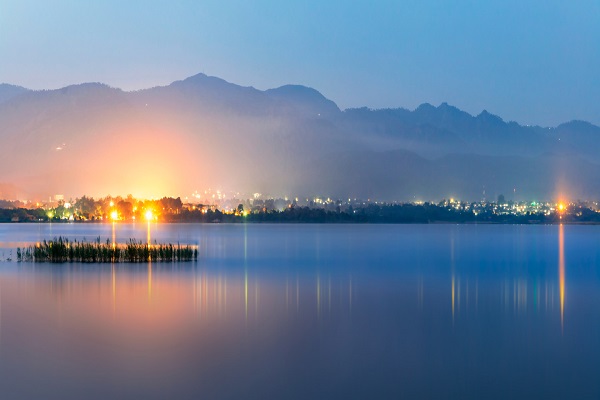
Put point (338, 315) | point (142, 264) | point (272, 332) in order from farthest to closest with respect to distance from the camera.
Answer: point (142, 264), point (338, 315), point (272, 332)

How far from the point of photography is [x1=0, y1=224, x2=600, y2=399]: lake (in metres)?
17.1

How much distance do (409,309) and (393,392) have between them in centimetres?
1292

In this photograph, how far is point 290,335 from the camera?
2305cm

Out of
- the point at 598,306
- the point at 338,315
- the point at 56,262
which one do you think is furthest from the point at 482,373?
the point at 56,262

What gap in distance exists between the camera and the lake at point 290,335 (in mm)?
17062

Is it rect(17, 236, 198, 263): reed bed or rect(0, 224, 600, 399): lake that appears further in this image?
rect(17, 236, 198, 263): reed bed

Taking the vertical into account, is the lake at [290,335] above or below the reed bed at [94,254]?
below

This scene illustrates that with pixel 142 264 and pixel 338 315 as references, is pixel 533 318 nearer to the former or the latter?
pixel 338 315

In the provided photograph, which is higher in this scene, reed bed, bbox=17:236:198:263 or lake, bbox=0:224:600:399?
reed bed, bbox=17:236:198:263

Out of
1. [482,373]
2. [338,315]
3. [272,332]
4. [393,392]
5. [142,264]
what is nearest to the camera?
[393,392]

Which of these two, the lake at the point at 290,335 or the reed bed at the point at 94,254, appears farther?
the reed bed at the point at 94,254

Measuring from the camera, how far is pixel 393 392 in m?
16.5

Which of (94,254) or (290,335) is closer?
(290,335)

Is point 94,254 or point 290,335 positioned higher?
point 94,254
